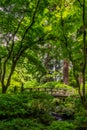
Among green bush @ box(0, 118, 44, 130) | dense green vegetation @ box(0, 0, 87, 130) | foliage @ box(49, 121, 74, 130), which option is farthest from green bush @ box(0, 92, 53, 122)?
foliage @ box(49, 121, 74, 130)

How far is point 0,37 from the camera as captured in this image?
12023mm

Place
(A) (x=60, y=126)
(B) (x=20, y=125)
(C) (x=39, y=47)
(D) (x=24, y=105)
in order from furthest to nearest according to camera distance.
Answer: (C) (x=39, y=47)
(D) (x=24, y=105)
(A) (x=60, y=126)
(B) (x=20, y=125)

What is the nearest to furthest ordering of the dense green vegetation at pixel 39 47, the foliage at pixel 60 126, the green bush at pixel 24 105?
the foliage at pixel 60 126 < the dense green vegetation at pixel 39 47 < the green bush at pixel 24 105

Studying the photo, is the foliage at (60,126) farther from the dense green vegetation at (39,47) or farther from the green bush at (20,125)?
the green bush at (20,125)

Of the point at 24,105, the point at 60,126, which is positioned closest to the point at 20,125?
the point at 24,105

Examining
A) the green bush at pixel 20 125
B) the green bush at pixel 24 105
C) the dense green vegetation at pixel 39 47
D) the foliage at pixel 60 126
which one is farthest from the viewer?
the green bush at pixel 24 105

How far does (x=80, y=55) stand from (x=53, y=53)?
369cm

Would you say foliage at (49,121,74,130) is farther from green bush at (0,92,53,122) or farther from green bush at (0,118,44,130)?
green bush at (0,92,53,122)

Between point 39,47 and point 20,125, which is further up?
point 39,47

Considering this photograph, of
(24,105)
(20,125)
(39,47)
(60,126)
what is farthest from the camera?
(39,47)

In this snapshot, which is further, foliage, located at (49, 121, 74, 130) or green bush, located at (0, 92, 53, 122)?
green bush, located at (0, 92, 53, 122)

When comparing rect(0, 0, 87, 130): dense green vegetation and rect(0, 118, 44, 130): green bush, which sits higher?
rect(0, 0, 87, 130): dense green vegetation

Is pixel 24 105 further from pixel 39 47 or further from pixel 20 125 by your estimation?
pixel 39 47

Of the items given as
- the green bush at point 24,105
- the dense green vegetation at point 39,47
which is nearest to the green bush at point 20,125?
the dense green vegetation at point 39,47
